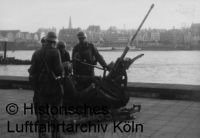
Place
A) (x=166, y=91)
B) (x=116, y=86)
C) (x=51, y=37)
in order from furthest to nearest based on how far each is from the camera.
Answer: (x=166, y=91)
(x=116, y=86)
(x=51, y=37)

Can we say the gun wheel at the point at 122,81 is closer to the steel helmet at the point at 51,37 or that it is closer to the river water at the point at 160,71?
the steel helmet at the point at 51,37

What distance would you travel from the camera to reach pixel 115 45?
114m

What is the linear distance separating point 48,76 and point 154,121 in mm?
2335

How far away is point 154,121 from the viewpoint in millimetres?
6312

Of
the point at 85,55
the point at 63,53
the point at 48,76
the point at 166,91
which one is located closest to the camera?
the point at 48,76

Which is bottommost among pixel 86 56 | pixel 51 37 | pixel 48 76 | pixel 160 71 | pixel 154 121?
pixel 160 71

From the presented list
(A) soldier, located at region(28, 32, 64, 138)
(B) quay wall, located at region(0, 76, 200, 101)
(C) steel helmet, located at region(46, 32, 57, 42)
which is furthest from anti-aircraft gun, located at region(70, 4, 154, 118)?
(B) quay wall, located at region(0, 76, 200, 101)

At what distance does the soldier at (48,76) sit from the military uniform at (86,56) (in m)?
1.93

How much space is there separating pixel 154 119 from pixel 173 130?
34.2 inches

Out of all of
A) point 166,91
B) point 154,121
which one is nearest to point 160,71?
point 166,91

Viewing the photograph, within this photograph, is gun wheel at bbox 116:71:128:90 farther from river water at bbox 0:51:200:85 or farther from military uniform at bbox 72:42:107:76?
river water at bbox 0:51:200:85

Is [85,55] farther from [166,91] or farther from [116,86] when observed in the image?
[166,91]

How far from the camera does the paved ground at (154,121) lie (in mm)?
5383

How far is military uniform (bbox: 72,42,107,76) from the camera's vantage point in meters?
7.21
